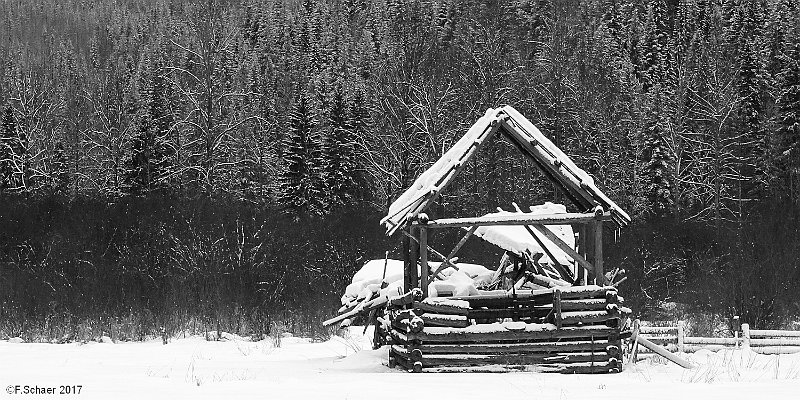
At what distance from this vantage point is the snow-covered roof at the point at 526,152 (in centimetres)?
1719

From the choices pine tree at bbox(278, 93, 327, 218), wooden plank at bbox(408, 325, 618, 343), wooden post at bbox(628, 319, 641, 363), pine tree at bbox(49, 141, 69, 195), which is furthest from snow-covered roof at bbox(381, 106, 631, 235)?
pine tree at bbox(49, 141, 69, 195)

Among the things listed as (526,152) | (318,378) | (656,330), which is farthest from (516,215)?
(656,330)

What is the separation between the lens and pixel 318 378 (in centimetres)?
1479

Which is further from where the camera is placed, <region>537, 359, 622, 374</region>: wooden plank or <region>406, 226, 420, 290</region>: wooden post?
<region>406, 226, 420, 290</region>: wooden post

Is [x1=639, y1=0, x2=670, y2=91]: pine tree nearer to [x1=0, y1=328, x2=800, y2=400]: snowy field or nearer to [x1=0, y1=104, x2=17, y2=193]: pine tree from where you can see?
[x1=0, y1=104, x2=17, y2=193]: pine tree

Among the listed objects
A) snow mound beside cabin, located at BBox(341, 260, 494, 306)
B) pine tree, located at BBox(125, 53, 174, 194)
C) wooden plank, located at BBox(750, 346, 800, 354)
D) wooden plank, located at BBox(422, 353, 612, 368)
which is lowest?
wooden plank, located at BBox(750, 346, 800, 354)

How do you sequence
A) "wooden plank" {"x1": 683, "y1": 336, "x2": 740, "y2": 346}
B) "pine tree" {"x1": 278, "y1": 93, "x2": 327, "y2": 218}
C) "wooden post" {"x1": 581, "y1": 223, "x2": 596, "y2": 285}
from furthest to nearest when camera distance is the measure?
"pine tree" {"x1": 278, "y1": 93, "x2": 327, "y2": 218}, "wooden plank" {"x1": 683, "y1": 336, "x2": 740, "y2": 346}, "wooden post" {"x1": 581, "y1": 223, "x2": 596, "y2": 285}

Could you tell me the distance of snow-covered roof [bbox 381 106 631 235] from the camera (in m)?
17.2

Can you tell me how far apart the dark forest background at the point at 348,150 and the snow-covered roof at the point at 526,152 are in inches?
437

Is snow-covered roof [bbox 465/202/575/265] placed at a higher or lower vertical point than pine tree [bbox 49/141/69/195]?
lower

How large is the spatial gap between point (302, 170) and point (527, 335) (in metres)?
36.5

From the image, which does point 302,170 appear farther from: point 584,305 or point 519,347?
point 584,305

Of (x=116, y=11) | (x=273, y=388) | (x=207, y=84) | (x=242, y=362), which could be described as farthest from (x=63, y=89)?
(x=273, y=388)

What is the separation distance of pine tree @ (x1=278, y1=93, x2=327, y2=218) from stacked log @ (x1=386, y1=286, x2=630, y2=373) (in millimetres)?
33127
